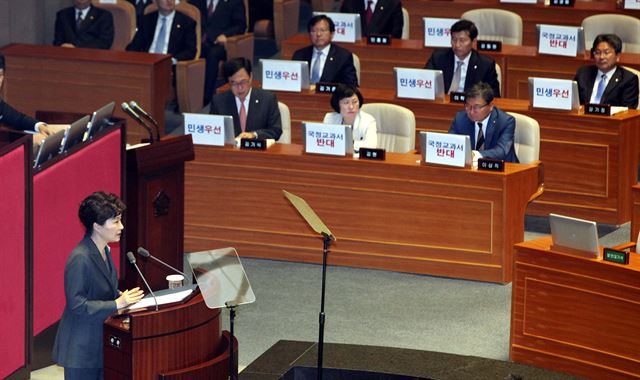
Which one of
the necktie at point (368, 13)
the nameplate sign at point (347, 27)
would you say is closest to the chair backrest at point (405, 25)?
the necktie at point (368, 13)

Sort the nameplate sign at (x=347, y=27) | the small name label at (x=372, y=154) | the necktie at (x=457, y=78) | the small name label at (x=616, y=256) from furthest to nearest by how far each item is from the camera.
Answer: the nameplate sign at (x=347, y=27) → the necktie at (x=457, y=78) → the small name label at (x=372, y=154) → the small name label at (x=616, y=256)

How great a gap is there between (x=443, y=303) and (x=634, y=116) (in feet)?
6.43

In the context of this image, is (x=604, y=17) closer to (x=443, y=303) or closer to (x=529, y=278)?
(x=443, y=303)

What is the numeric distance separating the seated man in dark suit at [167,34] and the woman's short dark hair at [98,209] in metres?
5.44

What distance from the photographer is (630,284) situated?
20.0 feet

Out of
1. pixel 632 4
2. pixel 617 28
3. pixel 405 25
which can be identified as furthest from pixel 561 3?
pixel 405 25

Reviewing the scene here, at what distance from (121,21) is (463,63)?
3143mm

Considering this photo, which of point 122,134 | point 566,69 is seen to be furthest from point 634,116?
point 122,134

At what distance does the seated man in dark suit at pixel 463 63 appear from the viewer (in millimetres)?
9258

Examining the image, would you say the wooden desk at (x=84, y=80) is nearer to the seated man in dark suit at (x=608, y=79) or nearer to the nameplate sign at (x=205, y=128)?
the nameplate sign at (x=205, y=128)

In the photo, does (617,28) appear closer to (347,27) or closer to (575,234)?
(347,27)

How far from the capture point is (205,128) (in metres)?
8.15

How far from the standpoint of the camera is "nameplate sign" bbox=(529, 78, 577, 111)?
8539 mm

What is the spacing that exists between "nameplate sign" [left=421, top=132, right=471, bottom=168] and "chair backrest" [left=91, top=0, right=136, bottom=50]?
4.12 m
